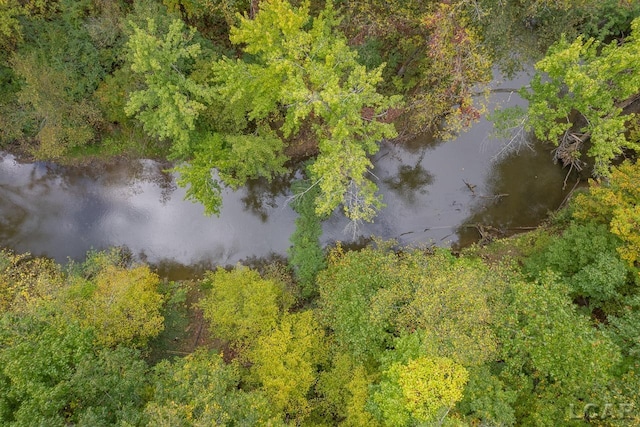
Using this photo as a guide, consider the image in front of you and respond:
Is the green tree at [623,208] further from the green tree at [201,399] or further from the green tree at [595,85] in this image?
the green tree at [201,399]

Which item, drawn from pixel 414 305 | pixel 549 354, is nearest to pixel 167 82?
pixel 414 305

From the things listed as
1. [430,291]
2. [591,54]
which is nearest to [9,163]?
[430,291]

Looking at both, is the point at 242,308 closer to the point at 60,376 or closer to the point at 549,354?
the point at 60,376

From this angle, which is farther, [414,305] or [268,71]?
[268,71]

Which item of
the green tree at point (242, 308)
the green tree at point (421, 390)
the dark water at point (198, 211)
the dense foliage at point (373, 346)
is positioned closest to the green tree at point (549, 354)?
the dense foliage at point (373, 346)

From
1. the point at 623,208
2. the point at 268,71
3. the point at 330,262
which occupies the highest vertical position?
the point at 268,71

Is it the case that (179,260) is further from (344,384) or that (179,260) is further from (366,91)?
(366,91)

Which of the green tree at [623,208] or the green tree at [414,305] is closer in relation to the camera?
the green tree at [414,305]
